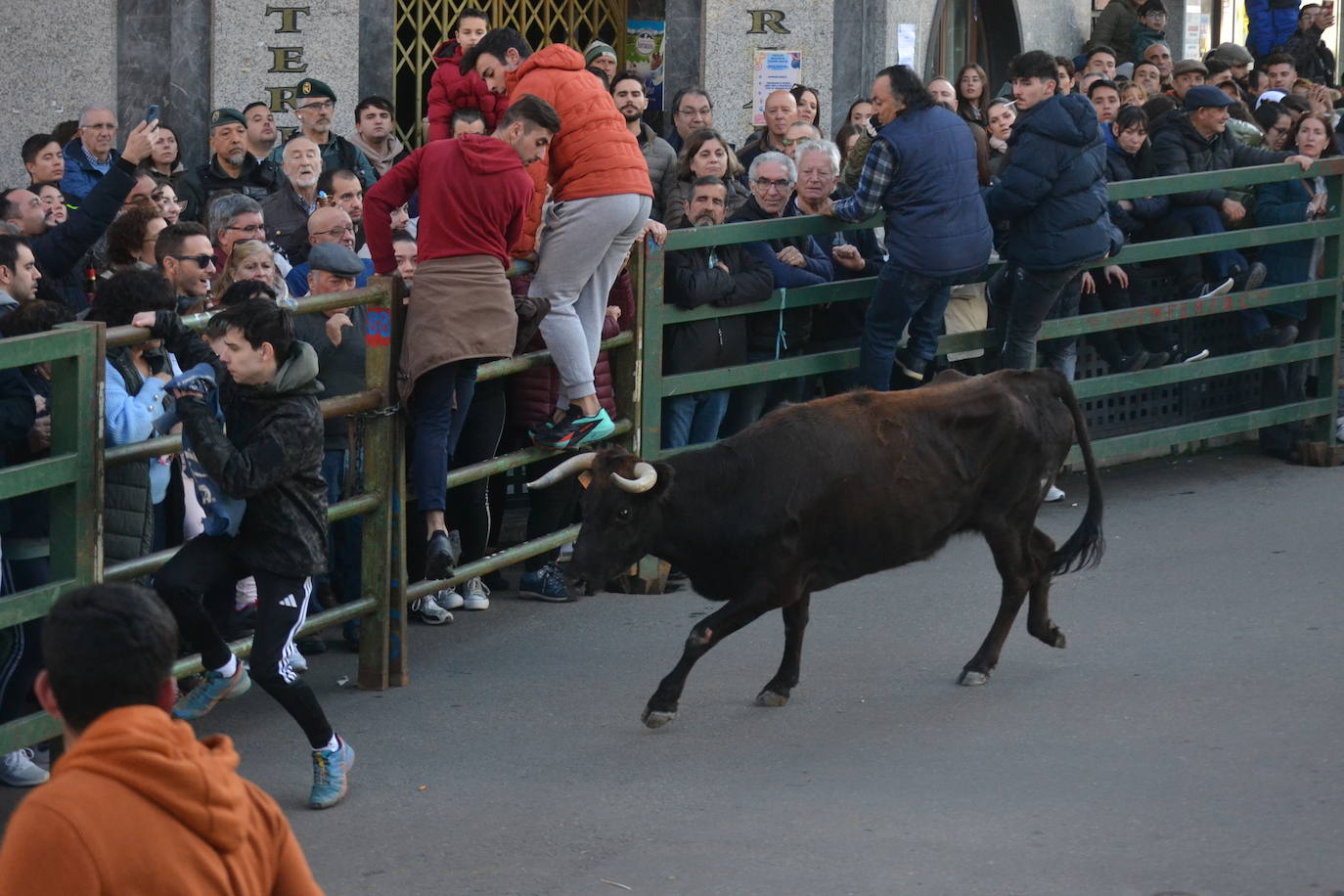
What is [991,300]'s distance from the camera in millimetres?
10328

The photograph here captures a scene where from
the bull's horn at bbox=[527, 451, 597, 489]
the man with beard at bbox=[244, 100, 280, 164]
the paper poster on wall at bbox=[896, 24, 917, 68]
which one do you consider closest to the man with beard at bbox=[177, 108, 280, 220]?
the man with beard at bbox=[244, 100, 280, 164]

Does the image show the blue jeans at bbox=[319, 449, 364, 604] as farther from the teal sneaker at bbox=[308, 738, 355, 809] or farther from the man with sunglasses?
the teal sneaker at bbox=[308, 738, 355, 809]

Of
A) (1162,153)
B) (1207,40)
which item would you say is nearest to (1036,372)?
(1162,153)

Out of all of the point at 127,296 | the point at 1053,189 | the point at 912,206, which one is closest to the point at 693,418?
the point at 912,206

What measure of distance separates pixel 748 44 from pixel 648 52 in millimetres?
800

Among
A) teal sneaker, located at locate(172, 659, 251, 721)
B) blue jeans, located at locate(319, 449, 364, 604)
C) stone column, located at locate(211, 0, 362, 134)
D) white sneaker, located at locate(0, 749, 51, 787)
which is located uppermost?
stone column, located at locate(211, 0, 362, 134)

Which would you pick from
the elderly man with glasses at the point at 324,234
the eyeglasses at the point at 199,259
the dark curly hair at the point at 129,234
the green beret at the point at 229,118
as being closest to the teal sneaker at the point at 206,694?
the eyeglasses at the point at 199,259

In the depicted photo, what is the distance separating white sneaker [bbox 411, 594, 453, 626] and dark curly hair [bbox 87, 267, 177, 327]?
7.70 feet

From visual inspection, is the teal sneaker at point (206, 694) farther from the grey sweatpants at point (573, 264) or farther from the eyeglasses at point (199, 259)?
the grey sweatpants at point (573, 264)

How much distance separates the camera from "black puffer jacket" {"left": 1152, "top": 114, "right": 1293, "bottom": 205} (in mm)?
11680

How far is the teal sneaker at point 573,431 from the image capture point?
26.7 ft

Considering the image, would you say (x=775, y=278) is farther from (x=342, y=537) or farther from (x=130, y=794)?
(x=130, y=794)

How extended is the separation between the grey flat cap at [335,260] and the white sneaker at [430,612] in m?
1.48

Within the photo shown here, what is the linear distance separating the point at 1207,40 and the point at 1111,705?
17635 mm
